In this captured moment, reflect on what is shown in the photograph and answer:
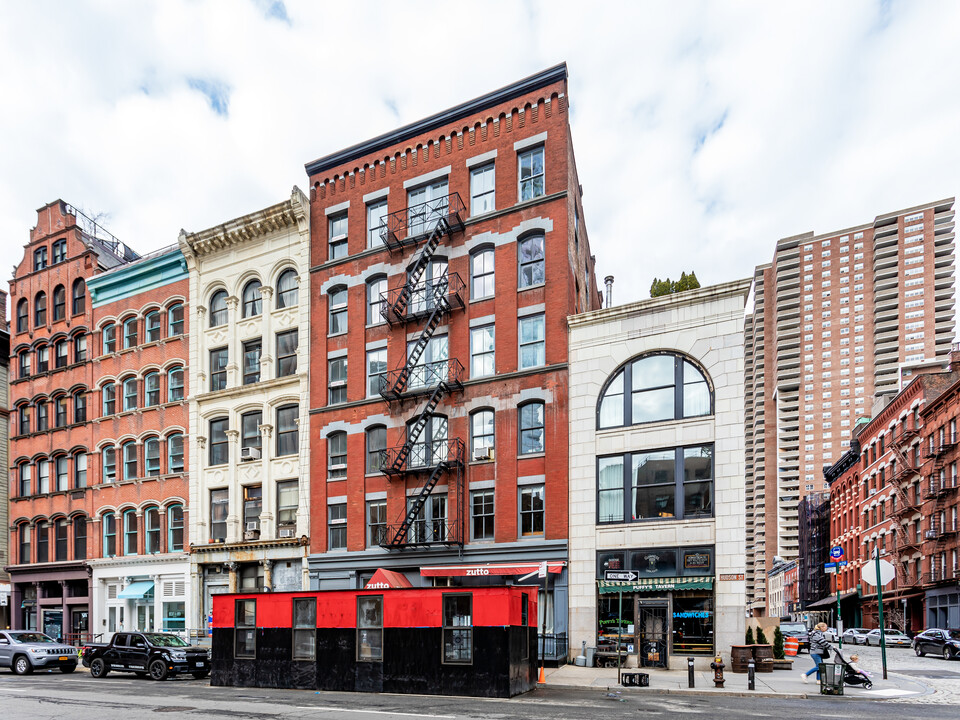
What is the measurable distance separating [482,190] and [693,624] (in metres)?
19.0

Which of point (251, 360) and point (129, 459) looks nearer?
point (251, 360)

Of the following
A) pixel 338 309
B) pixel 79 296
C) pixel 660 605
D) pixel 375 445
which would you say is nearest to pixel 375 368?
pixel 375 445

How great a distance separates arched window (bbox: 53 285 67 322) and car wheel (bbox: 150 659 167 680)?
2679 centimetres

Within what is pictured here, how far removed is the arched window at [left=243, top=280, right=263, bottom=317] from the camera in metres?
38.0

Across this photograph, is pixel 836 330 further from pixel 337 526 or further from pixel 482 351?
pixel 337 526

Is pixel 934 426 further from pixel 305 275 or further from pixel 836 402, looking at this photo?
pixel 836 402

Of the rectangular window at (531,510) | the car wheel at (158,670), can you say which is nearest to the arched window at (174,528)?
the car wheel at (158,670)

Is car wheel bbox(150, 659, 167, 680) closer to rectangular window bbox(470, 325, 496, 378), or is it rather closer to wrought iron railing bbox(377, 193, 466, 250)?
rectangular window bbox(470, 325, 496, 378)

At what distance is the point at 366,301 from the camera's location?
114ft

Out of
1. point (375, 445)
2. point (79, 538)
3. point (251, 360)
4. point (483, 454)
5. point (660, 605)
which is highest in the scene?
point (251, 360)

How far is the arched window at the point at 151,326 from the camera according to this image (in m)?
40.8

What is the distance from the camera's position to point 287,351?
1451 inches

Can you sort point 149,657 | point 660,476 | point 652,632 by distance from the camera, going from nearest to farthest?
point 149,657
point 652,632
point 660,476

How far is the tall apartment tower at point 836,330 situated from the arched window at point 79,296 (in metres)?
127
